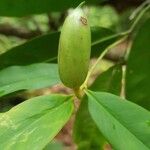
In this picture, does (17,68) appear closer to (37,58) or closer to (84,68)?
(37,58)

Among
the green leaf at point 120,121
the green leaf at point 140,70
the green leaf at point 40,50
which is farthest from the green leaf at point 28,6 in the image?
the green leaf at point 120,121

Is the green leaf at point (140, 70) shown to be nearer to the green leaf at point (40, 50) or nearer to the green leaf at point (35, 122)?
the green leaf at point (40, 50)

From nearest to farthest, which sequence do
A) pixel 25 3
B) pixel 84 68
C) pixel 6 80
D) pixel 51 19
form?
pixel 84 68 < pixel 6 80 < pixel 25 3 < pixel 51 19

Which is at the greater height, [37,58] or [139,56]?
[37,58]

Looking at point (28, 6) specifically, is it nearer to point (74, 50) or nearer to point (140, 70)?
point (140, 70)

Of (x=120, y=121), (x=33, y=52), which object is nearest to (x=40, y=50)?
(x=33, y=52)

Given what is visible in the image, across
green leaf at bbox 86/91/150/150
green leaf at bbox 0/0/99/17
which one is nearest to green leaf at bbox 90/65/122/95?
green leaf at bbox 0/0/99/17

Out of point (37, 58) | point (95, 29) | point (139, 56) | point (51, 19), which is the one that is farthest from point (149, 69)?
point (51, 19)
